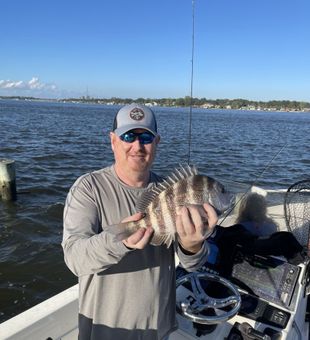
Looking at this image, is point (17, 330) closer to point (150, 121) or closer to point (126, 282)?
point (126, 282)

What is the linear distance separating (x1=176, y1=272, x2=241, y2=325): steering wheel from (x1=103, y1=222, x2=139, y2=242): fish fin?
1.41 meters

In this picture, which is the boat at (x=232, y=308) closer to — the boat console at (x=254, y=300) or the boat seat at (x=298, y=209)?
the boat console at (x=254, y=300)

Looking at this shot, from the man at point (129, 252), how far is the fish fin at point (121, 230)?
2.3 inches

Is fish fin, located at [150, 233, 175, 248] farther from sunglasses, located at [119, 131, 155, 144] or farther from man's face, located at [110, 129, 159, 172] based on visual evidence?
sunglasses, located at [119, 131, 155, 144]

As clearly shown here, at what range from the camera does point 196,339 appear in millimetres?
3082

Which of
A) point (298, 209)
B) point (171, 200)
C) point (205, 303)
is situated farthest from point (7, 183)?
point (171, 200)

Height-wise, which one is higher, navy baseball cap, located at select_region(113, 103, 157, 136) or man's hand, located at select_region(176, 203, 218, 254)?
navy baseball cap, located at select_region(113, 103, 157, 136)

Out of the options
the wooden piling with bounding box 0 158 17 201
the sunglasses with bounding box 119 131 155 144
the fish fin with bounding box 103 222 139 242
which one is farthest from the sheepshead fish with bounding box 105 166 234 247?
the wooden piling with bounding box 0 158 17 201

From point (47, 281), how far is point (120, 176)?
5.55 m

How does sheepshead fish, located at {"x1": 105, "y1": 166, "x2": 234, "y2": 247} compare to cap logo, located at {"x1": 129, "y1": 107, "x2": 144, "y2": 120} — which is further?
cap logo, located at {"x1": 129, "y1": 107, "x2": 144, "y2": 120}

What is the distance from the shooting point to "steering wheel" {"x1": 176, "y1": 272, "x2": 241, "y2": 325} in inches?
112

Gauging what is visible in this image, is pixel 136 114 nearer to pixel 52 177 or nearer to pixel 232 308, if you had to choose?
pixel 232 308

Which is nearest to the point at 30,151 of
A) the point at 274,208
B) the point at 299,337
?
the point at 274,208

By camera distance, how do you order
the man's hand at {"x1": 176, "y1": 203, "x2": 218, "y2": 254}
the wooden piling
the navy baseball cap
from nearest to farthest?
the man's hand at {"x1": 176, "y1": 203, "x2": 218, "y2": 254}
the navy baseball cap
the wooden piling
